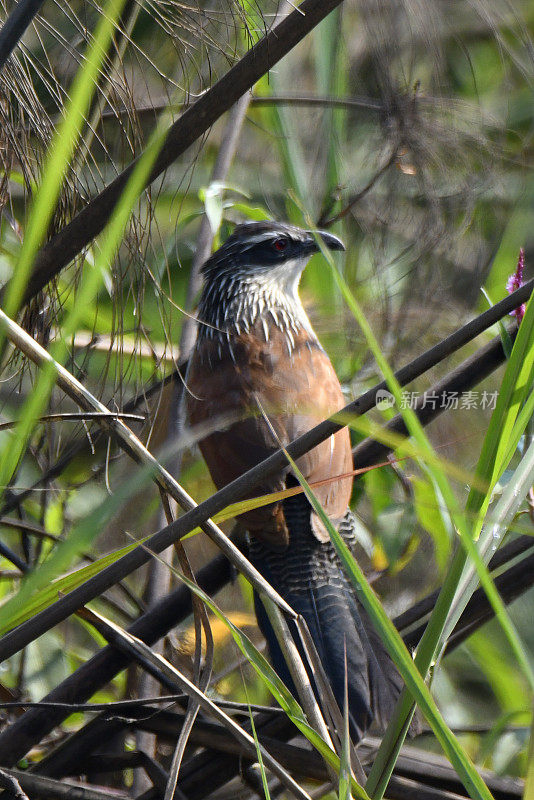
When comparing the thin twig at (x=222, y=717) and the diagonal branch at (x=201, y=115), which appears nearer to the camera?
the thin twig at (x=222, y=717)

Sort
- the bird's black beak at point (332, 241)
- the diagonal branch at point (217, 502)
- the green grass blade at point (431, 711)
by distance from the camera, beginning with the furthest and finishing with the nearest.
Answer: the bird's black beak at point (332, 241) → the diagonal branch at point (217, 502) → the green grass blade at point (431, 711)

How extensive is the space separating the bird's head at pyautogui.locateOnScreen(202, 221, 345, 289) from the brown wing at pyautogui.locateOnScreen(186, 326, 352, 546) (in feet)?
1.25

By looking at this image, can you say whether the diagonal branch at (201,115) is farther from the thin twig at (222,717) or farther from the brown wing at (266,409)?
the brown wing at (266,409)

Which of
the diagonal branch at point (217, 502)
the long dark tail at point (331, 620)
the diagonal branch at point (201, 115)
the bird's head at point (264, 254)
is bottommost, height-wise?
the long dark tail at point (331, 620)

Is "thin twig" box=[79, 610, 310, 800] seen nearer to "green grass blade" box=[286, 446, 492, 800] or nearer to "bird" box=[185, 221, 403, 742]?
"green grass blade" box=[286, 446, 492, 800]

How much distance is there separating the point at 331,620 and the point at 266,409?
77cm

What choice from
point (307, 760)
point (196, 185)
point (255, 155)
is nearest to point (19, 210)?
point (196, 185)

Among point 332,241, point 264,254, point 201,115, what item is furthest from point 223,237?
point 201,115

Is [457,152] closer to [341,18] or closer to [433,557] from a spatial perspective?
[341,18]

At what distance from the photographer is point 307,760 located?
66.1 inches

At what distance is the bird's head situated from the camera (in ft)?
11.7

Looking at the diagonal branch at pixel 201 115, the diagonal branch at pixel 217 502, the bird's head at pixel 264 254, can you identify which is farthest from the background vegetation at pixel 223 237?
the diagonal branch at pixel 217 502

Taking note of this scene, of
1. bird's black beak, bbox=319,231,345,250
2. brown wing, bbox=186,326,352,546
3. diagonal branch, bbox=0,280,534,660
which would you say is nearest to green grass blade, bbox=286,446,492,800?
diagonal branch, bbox=0,280,534,660

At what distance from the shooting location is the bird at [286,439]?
245 cm
